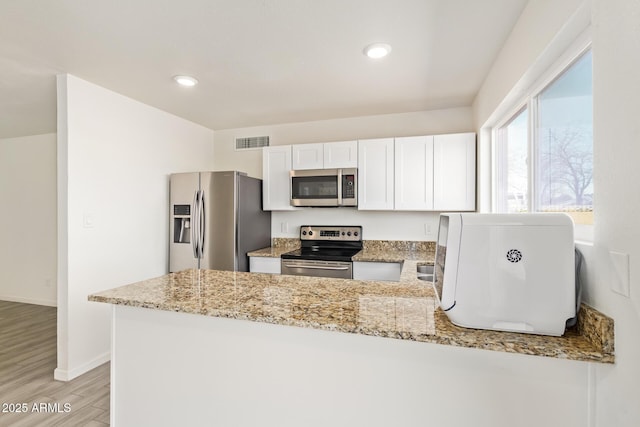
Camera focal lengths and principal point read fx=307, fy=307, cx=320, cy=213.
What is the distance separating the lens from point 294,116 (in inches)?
144

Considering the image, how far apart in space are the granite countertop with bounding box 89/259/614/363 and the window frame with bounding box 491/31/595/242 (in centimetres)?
48

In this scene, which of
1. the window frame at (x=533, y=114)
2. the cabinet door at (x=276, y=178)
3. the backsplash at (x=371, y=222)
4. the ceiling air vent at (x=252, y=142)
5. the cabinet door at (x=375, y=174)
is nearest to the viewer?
the window frame at (x=533, y=114)

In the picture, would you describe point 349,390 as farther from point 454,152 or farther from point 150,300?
point 454,152

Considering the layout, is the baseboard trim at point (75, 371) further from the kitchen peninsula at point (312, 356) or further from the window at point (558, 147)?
the window at point (558, 147)

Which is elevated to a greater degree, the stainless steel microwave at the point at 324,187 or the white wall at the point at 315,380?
the stainless steel microwave at the point at 324,187

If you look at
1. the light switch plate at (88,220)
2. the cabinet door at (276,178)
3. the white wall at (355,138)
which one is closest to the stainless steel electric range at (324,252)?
the white wall at (355,138)

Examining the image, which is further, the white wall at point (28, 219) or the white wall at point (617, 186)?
the white wall at point (28, 219)

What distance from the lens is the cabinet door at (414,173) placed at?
3.15 meters

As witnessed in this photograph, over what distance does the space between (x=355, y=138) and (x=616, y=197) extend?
298 centimetres

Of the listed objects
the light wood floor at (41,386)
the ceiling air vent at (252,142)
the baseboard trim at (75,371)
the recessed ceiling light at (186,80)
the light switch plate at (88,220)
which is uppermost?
the recessed ceiling light at (186,80)

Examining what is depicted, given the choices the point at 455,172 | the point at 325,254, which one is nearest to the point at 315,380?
the point at 325,254

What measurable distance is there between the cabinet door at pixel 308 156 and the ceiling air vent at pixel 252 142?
0.68 meters

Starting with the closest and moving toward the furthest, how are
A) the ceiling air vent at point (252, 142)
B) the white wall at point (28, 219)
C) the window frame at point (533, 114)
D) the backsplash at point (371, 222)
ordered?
the window frame at point (533, 114)
the backsplash at point (371, 222)
the ceiling air vent at point (252, 142)
the white wall at point (28, 219)

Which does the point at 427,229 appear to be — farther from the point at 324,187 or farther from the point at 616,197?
the point at 616,197
